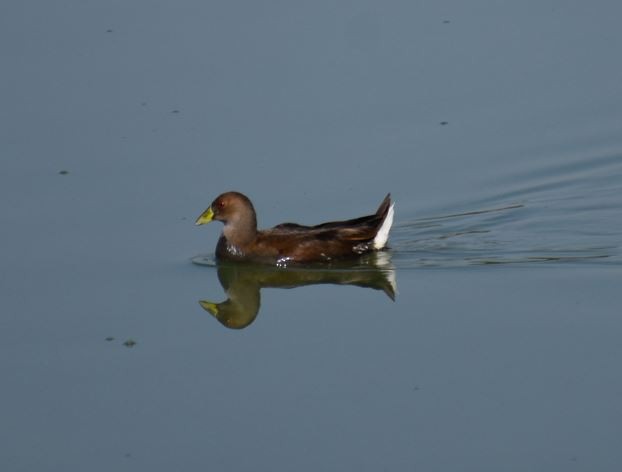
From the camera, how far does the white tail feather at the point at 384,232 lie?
1154cm

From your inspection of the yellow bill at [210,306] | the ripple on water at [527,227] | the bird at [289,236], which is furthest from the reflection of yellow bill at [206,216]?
the yellow bill at [210,306]

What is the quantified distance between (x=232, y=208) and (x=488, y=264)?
212 centimetres

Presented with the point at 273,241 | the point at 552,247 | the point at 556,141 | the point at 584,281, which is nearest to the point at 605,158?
the point at 556,141

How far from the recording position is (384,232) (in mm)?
11641

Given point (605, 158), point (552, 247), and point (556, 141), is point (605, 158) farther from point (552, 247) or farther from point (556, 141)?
→ point (552, 247)

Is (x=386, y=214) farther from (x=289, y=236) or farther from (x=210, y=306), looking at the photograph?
(x=210, y=306)

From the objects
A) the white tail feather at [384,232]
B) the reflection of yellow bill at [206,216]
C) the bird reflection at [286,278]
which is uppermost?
the reflection of yellow bill at [206,216]

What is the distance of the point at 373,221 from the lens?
11.6 meters

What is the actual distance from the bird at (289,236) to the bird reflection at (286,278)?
0.27 ft

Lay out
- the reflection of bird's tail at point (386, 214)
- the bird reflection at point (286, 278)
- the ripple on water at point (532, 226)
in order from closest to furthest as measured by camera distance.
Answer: the bird reflection at point (286, 278) → the reflection of bird's tail at point (386, 214) → the ripple on water at point (532, 226)

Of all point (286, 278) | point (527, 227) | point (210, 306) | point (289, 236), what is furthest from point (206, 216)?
point (527, 227)

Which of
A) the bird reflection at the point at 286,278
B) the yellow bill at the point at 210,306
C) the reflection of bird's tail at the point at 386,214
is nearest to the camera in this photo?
the yellow bill at the point at 210,306

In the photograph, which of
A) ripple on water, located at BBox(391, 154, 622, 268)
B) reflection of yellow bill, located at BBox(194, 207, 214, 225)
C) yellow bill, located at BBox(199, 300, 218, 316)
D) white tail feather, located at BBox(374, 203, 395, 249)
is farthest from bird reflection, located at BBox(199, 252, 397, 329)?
reflection of yellow bill, located at BBox(194, 207, 214, 225)

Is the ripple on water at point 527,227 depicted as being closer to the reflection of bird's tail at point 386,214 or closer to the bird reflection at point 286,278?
the bird reflection at point 286,278
